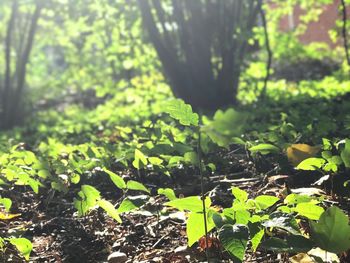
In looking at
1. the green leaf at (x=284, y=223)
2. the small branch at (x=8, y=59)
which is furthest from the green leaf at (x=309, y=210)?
the small branch at (x=8, y=59)

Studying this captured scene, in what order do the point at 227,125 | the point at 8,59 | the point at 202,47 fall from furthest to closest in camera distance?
the point at 8,59, the point at 202,47, the point at 227,125

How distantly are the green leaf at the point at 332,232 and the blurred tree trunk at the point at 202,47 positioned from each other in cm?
438

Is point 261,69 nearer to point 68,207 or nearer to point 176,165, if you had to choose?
point 176,165

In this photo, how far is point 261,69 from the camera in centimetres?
683

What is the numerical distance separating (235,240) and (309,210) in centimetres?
30

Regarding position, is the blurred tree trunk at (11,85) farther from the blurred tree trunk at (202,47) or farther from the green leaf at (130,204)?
the green leaf at (130,204)

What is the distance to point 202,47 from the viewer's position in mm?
5777

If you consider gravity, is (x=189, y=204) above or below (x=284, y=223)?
above

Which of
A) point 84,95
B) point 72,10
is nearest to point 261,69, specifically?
point 72,10

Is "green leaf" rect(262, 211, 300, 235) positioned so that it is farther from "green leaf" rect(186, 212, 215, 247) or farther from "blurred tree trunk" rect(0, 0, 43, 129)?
"blurred tree trunk" rect(0, 0, 43, 129)

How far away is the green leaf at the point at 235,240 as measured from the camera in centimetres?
142

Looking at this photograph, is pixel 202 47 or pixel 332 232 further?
pixel 202 47

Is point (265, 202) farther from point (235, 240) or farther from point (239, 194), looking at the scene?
point (235, 240)

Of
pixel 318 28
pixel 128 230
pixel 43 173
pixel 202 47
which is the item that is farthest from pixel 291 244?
pixel 318 28
